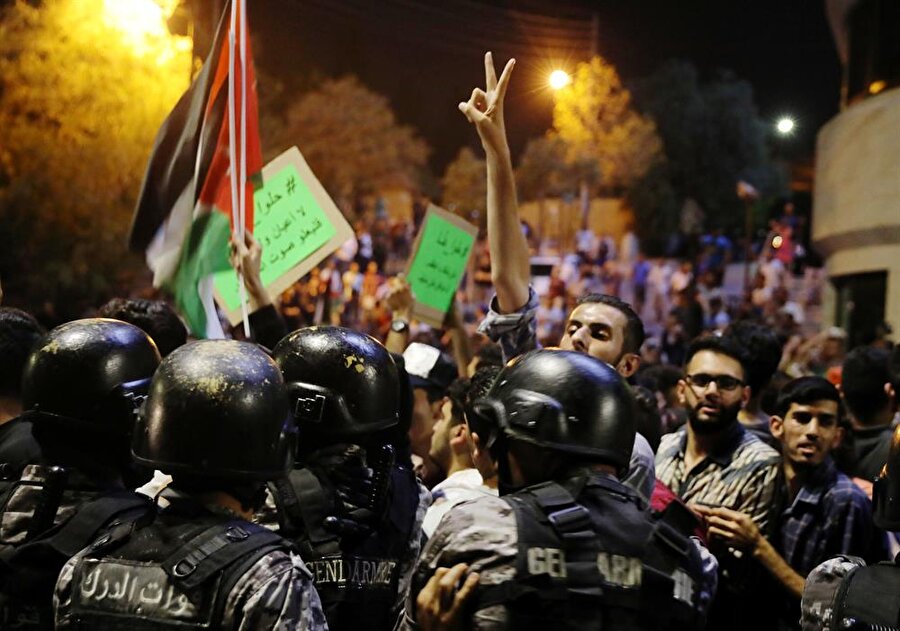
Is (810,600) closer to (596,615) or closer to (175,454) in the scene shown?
(596,615)

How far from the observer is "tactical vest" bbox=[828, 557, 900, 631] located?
2.49 meters

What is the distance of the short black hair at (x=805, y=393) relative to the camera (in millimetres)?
4535

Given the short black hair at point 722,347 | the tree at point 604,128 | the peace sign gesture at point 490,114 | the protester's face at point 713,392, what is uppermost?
the tree at point 604,128

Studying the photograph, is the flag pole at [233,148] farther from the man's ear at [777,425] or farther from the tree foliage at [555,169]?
the tree foliage at [555,169]

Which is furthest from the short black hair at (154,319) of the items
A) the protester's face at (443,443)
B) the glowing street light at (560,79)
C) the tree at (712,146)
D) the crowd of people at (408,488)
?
the tree at (712,146)

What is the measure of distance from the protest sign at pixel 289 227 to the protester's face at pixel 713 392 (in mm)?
2062

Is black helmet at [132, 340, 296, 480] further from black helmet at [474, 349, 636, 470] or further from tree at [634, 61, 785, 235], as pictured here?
tree at [634, 61, 785, 235]

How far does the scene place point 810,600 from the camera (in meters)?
2.83

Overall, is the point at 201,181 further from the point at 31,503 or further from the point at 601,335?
the point at 31,503

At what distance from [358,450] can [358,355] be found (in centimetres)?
29

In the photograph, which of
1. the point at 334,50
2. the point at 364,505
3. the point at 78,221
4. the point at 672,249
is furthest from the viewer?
the point at 672,249

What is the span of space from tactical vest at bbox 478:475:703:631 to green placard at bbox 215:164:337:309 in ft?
11.9

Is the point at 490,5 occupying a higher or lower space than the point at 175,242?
higher

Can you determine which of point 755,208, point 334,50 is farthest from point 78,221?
point 755,208
